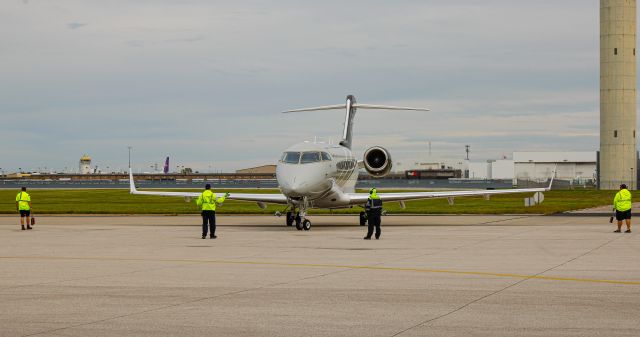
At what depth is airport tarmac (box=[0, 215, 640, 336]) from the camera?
1145cm

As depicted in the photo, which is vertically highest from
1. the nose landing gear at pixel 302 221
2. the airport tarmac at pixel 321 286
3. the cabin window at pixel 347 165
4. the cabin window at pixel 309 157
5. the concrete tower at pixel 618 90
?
the concrete tower at pixel 618 90

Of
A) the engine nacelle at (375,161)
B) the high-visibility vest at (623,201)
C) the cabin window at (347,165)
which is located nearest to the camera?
the high-visibility vest at (623,201)

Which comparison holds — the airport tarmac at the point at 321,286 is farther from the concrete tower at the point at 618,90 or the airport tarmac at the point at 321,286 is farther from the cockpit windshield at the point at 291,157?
the concrete tower at the point at 618,90

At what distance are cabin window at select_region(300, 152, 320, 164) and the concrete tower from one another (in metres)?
69.0

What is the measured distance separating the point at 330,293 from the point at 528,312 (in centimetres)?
356

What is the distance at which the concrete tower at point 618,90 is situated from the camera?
311 ft

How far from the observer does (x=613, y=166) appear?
97875 mm

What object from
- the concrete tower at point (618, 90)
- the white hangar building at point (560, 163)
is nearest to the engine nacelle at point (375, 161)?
the concrete tower at point (618, 90)

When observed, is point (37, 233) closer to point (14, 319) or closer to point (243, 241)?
point (243, 241)

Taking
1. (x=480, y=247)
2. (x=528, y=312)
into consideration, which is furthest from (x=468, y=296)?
(x=480, y=247)

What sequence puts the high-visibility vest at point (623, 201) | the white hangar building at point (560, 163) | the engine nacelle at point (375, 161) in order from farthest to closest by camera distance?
the white hangar building at point (560, 163)
the engine nacelle at point (375, 161)
the high-visibility vest at point (623, 201)

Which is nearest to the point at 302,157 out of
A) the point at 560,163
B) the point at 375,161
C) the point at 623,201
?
the point at 375,161

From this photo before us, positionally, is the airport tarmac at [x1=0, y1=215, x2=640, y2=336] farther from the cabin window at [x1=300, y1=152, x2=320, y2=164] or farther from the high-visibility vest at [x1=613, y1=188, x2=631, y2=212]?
the cabin window at [x1=300, y1=152, x2=320, y2=164]

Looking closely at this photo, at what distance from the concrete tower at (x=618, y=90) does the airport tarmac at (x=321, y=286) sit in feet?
230
